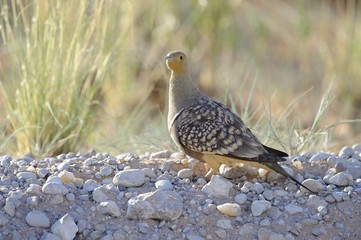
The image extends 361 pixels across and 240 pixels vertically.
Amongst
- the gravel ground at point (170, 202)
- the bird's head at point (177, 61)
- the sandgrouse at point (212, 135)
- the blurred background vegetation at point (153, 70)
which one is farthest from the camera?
the blurred background vegetation at point (153, 70)

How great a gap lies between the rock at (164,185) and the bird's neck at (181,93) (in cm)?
57

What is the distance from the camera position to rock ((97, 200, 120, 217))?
3.67 m

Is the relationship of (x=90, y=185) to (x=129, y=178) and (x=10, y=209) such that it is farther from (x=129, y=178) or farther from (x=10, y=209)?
(x=10, y=209)

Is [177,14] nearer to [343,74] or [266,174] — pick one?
[343,74]

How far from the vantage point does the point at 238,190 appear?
4016mm

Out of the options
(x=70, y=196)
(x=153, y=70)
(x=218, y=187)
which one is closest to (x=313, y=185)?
(x=218, y=187)

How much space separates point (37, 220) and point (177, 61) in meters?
1.41

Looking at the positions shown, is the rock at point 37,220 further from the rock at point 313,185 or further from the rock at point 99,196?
the rock at point 313,185

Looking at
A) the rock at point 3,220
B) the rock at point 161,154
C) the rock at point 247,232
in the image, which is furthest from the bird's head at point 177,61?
the rock at point 3,220

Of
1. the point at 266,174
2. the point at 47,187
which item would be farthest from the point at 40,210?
the point at 266,174

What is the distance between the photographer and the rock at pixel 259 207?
3779 millimetres

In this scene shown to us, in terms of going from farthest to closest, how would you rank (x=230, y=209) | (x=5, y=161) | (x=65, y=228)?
(x=5, y=161) < (x=230, y=209) < (x=65, y=228)

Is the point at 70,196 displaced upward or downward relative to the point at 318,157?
upward

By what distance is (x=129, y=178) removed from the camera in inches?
157
